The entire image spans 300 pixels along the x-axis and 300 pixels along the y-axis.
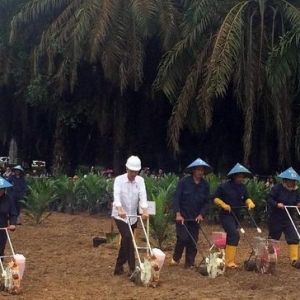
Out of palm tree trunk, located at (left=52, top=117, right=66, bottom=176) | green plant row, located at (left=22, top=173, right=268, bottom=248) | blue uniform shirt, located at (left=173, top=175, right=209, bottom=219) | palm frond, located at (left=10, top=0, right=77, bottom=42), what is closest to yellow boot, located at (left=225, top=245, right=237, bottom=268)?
blue uniform shirt, located at (left=173, top=175, right=209, bottom=219)

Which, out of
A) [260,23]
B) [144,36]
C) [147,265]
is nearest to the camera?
[147,265]

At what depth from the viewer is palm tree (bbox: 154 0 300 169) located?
1819 cm

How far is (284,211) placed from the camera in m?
11.0

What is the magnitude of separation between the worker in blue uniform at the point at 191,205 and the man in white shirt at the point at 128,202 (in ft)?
2.61

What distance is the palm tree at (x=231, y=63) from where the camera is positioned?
59.7ft

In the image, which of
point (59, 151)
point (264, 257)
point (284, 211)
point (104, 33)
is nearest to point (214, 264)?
point (264, 257)

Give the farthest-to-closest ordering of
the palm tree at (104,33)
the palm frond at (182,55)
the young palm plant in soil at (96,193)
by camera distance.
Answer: the palm tree at (104,33), the young palm plant in soil at (96,193), the palm frond at (182,55)

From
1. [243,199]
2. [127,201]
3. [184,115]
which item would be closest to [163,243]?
[243,199]

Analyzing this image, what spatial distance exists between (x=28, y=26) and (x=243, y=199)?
1520cm

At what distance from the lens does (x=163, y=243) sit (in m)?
13.0

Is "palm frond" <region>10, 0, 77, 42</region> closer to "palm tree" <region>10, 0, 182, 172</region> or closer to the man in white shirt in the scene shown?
"palm tree" <region>10, 0, 182, 172</region>

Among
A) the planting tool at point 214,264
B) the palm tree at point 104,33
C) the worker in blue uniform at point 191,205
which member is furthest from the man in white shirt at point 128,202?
the palm tree at point 104,33

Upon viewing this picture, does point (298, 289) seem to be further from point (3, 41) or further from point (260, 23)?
point (3, 41)

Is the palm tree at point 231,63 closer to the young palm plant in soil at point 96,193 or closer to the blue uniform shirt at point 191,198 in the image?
the young palm plant in soil at point 96,193
